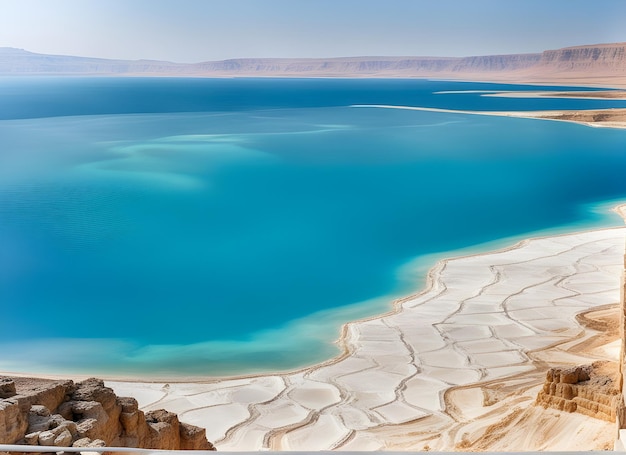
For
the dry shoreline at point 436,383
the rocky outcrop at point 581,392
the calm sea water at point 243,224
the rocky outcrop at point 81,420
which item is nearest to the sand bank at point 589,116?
the calm sea water at point 243,224

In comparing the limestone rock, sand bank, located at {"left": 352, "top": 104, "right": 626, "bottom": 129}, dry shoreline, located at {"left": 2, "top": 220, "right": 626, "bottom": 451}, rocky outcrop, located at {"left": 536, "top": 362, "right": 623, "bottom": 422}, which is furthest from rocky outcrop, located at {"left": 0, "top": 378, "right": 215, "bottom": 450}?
sand bank, located at {"left": 352, "top": 104, "right": 626, "bottom": 129}

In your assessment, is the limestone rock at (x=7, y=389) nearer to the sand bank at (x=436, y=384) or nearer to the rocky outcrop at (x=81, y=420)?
the rocky outcrop at (x=81, y=420)

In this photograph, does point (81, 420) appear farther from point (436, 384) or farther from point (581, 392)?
point (436, 384)

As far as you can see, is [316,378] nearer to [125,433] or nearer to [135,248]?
[125,433]

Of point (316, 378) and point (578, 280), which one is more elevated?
point (578, 280)

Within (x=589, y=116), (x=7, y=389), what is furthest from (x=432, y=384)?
(x=589, y=116)

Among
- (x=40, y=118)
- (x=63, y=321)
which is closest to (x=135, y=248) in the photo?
(x=63, y=321)
